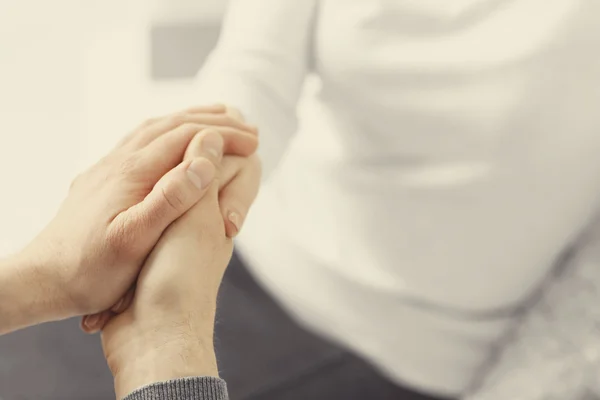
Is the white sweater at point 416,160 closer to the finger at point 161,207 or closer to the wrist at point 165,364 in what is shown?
the finger at point 161,207

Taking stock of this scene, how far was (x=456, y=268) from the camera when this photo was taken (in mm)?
745

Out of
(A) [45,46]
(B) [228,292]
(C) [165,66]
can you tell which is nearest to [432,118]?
(B) [228,292]

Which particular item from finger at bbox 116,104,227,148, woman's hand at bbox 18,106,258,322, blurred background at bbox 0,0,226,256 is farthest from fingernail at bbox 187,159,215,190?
blurred background at bbox 0,0,226,256

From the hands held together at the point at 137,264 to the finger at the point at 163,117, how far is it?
0.16ft

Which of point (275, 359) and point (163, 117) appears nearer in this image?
point (163, 117)

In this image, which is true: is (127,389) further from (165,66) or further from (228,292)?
(165,66)

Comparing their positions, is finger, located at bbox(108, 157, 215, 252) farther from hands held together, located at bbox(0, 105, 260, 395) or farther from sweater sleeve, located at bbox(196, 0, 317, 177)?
sweater sleeve, located at bbox(196, 0, 317, 177)

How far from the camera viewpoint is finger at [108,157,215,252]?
0.52 m

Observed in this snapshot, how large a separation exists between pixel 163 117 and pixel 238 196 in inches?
4.7

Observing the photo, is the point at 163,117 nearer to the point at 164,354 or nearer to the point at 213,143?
the point at 213,143

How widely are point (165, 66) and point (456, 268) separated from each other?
0.77 metres

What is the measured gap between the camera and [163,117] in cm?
64

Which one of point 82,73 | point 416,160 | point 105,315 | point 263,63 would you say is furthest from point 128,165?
point 82,73

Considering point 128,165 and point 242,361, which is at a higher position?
point 128,165
